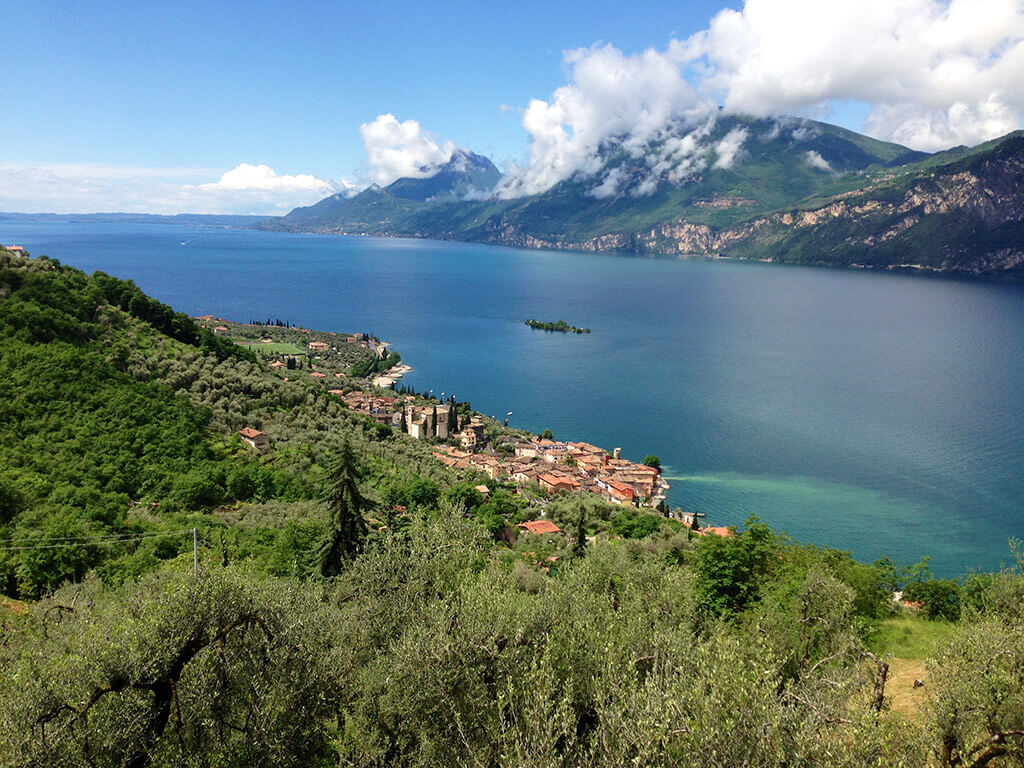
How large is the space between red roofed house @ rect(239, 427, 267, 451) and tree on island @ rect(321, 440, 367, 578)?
11848 mm

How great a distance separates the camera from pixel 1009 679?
30.5ft

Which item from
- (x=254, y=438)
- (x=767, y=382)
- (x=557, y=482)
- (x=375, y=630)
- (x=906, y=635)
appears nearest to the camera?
(x=375, y=630)

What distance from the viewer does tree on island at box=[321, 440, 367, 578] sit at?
1814cm

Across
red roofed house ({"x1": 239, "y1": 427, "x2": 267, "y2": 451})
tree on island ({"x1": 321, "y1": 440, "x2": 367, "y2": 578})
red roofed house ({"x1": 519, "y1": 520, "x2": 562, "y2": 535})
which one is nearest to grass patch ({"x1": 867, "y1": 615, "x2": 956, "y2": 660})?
tree on island ({"x1": 321, "y1": 440, "x2": 367, "y2": 578})

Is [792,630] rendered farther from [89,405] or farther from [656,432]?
Result: [656,432]

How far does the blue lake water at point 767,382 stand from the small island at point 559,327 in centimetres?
328

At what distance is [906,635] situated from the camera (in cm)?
1772

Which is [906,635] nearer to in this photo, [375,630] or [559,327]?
[375,630]

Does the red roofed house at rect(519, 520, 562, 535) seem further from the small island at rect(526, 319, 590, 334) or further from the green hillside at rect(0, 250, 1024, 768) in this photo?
the small island at rect(526, 319, 590, 334)

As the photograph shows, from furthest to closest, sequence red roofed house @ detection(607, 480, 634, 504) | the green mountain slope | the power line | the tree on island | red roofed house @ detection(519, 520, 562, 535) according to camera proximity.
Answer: red roofed house @ detection(607, 480, 634, 504), red roofed house @ detection(519, 520, 562, 535), the tree on island, the green mountain slope, the power line

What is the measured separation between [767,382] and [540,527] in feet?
166

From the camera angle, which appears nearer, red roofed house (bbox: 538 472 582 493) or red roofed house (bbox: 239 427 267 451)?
red roofed house (bbox: 239 427 267 451)

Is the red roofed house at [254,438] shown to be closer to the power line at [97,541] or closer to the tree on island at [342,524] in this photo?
the power line at [97,541]

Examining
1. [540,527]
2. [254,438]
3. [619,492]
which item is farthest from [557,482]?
[254,438]
